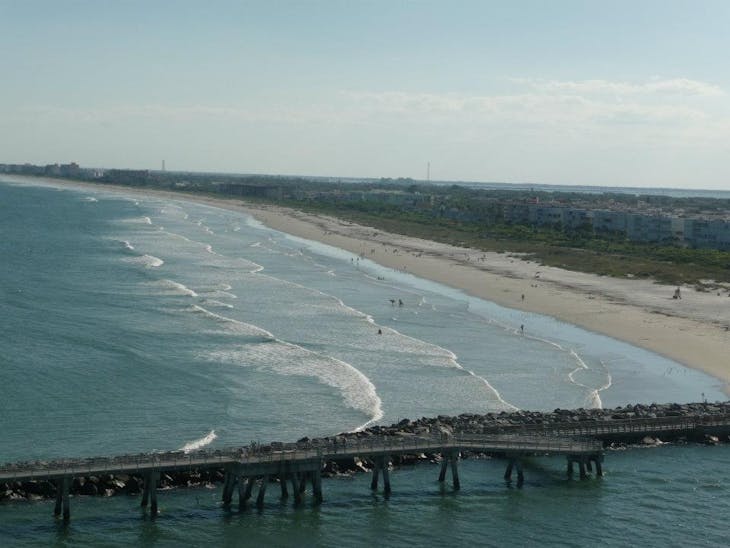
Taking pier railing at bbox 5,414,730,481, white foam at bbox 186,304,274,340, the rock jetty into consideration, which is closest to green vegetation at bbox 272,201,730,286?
white foam at bbox 186,304,274,340

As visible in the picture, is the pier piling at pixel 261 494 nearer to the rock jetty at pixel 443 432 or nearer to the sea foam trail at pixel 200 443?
the rock jetty at pixel 443 432

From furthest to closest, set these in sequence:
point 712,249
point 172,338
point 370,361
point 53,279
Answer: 1. point 712,249
2. point 53,279
3. point 172,338
4. point 370,361

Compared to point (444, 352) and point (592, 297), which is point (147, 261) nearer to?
point (592, 297)

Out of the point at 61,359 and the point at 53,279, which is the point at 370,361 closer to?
the point at 61,359

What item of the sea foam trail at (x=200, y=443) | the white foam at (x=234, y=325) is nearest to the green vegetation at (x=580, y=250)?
the white foam at (x=234, y=325)

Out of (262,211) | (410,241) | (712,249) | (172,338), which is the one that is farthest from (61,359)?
(262,211)

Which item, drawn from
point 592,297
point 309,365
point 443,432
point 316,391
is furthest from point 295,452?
point 592,297

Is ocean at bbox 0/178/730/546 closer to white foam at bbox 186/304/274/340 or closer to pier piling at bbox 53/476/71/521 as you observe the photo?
white foam at bbox 186/304/274/340
